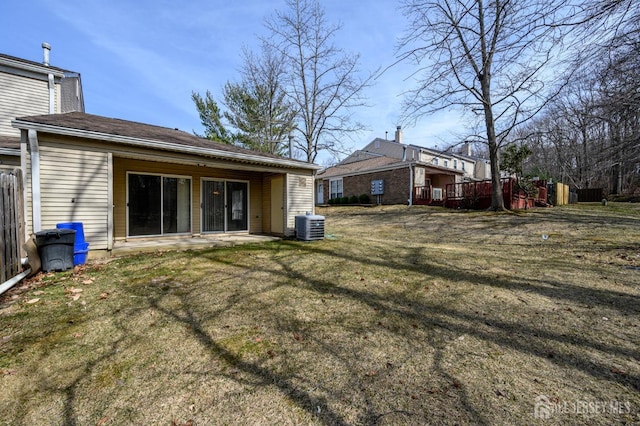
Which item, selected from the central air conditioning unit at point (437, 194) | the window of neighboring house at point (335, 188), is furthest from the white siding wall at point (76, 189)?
the window of neighboring house at point (335, 188)

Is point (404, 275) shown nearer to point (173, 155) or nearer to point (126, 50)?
point (173, 155)

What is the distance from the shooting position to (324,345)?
2.86 metres

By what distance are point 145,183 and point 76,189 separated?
2557mm

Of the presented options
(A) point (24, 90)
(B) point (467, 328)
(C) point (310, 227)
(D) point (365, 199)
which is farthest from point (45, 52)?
(D) point (365, 199)

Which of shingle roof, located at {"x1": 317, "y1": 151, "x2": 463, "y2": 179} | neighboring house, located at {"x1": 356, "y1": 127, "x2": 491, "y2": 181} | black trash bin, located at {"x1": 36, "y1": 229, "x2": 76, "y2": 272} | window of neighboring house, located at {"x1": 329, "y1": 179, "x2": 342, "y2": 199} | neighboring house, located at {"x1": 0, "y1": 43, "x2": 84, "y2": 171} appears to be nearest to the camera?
black trash bin, located at {"x1": 36, "y1": 229, "x2": 76, "y2": 272}

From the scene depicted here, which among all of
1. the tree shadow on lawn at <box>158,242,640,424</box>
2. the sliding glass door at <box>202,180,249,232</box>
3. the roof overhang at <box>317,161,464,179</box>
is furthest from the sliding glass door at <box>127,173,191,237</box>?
the roof overhang at <box>317,161,464,179</box>

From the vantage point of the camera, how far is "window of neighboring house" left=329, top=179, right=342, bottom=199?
82.8 feet

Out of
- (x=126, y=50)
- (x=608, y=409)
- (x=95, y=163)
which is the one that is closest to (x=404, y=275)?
(x=608, y=409)

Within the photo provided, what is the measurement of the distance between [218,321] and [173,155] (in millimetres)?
5442

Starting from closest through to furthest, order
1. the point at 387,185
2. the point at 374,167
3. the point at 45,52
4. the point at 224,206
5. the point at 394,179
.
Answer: the point at 224,206 < the point at 45,52 < the point at 394,179 < the point at 387,185 < the point at 374,167

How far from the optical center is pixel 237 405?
6.77 ft

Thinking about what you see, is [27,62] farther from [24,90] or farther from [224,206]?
[224,206]

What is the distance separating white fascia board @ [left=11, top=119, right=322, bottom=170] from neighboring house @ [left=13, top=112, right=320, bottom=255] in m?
0.02

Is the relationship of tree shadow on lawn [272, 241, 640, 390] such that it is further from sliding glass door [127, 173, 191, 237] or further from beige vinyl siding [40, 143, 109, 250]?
sliding glass door [127, 173, 191, 237]
